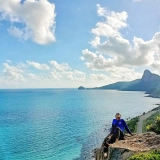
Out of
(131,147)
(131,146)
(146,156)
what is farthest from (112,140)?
(146,156)

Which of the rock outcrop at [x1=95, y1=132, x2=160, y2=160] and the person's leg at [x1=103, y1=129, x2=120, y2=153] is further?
the person's leg at [x1=103, y1=129, x2=120, y2=153]

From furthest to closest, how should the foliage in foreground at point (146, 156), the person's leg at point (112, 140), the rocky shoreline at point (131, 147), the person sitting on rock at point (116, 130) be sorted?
1. the person's leg at point (112, 140)
2. the person sitting on rock at point (116, 130)
3. the rocky shoreline at point (131, 147)
4. the foliage in foreground at point (146, 156)

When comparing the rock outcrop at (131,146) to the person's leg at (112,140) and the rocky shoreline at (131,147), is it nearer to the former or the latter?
the rocky shoreline at (131,147)

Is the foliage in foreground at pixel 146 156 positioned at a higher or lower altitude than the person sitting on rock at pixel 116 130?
lower

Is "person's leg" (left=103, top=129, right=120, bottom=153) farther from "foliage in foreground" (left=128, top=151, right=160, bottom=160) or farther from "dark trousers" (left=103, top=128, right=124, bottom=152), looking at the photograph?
"foliage in foreground" (left=128, top=151, right=160, bottom=160)

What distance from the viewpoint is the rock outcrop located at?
13.4 m

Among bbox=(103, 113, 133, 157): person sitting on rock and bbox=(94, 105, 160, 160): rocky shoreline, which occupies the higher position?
bbox=(103, 113, 133, 157): person sitting on rock

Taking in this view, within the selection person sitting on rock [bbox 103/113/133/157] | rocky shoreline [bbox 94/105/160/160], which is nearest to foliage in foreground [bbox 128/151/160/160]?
rocky shoreline [bbox 94/105/160/160]

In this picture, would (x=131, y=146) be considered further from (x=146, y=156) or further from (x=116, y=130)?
(x=146, y=156)

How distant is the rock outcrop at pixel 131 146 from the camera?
1344 cm

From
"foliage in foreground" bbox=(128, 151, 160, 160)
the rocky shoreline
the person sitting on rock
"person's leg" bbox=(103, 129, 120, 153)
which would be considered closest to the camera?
"foliage in foreground" bbox=(128, 151, 160, 160)

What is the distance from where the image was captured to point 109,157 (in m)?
13.9

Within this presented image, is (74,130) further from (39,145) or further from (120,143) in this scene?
(120,143)

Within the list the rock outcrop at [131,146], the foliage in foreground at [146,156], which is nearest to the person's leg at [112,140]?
the rock outcrop at [131,146]
